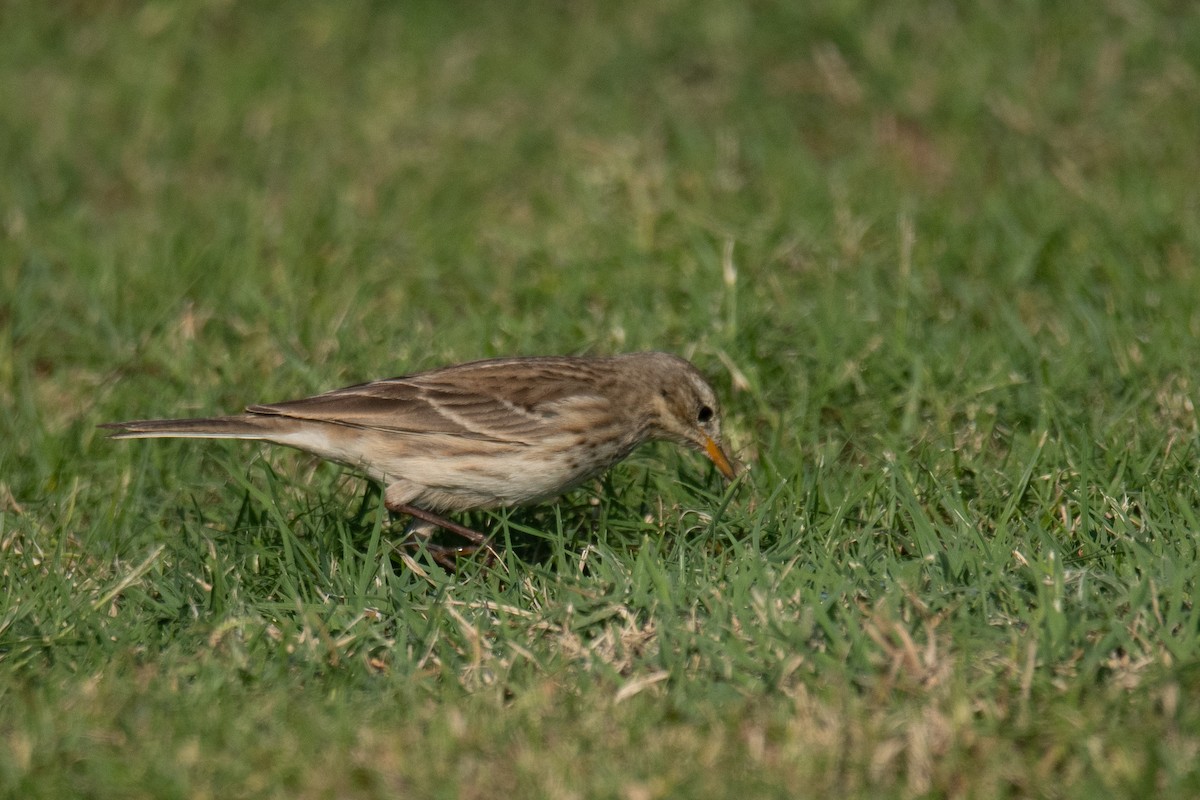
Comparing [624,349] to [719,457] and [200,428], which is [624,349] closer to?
[719,457]

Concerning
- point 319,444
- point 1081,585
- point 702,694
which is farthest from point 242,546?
point 1081,585

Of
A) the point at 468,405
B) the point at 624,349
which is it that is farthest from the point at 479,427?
the point at 624,349

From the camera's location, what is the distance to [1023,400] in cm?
713

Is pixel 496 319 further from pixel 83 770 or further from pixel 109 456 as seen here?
pixel 83 770

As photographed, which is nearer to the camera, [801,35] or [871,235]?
[871,235]

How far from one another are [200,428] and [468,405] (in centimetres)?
105

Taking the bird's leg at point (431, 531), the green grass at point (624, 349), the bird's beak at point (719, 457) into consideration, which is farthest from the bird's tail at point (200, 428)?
the bird's beak at point (719, 457)

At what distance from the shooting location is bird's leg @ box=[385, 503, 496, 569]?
629 cm

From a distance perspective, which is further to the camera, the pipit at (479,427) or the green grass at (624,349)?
the pipit at (479,427)

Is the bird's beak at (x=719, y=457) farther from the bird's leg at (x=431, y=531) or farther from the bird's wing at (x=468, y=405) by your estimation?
the bird's leg at (x=431, y=531)

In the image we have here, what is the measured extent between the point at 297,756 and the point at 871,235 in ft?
18.0

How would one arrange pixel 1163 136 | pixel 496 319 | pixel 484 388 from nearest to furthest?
pixel 484 388, pixel 496 319, pixel 1163 136

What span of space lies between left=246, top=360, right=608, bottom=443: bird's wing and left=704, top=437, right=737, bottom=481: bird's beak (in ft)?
1.68

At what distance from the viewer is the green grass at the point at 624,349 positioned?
455 centimetres
